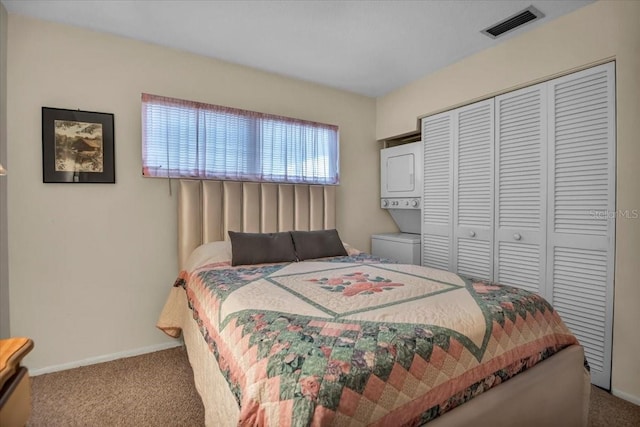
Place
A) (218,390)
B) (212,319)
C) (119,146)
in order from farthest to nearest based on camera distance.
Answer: (119,146) → (212,319) → (218,390)

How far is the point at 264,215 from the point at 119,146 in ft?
4.20

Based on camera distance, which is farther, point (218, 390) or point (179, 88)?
point (179, 88)

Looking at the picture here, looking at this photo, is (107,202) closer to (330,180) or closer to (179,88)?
(179,88)

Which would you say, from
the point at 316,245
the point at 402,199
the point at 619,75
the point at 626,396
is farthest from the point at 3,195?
the point at 626,396

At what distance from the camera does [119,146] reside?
98.6 inches

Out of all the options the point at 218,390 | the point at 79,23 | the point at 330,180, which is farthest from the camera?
the point at 330,180

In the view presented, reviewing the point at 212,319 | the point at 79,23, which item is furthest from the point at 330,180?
the point at 79,23

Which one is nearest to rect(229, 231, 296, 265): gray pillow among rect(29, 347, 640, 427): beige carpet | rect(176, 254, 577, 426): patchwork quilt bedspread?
rect(176, 254, 577, 426): patchwork quilt bedspread

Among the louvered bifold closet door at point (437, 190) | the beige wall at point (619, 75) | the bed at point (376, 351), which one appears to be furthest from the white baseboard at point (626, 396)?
the louvered bifold closet door at point (437, 190)

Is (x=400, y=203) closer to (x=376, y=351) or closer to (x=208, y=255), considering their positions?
(x=208, y=255)

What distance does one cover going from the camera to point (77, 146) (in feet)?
7.68

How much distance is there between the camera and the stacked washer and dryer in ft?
→ 11.2

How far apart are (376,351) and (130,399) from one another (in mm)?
1762

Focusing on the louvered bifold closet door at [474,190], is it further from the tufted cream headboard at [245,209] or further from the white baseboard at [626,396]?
the tufted cream headboard at [245,209]
